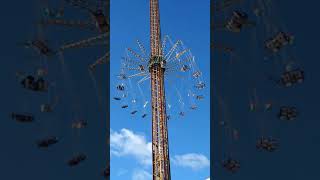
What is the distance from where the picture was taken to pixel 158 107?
199ft

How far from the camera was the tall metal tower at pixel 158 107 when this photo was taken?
5750 centimetres

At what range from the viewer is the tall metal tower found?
57500mm
